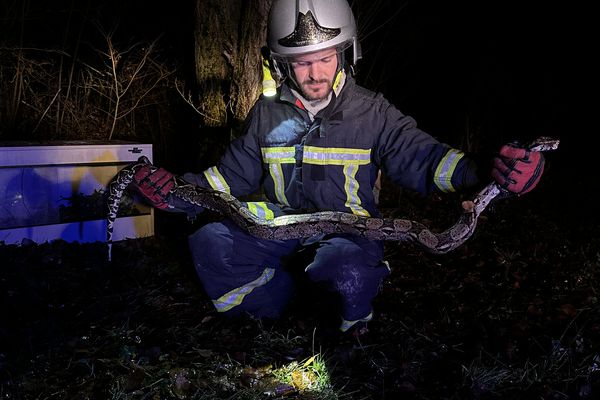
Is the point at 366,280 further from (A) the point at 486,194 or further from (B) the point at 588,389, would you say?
(B) the point at 588,389

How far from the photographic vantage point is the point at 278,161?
426 cm

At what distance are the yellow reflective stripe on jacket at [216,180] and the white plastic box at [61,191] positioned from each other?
2163 millimetres

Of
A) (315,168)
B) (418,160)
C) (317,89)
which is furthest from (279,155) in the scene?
(418,160)

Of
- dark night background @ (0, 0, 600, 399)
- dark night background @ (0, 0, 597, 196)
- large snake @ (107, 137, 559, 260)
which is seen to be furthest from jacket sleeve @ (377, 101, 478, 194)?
dark night background @ (0, 0, 597, 196)

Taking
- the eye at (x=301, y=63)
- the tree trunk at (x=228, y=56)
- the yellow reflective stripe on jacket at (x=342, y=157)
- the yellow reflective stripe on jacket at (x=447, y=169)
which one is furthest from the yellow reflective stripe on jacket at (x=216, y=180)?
the yellow reflective stripe on jacket at (x=447, y=169)

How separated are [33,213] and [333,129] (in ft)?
13.1

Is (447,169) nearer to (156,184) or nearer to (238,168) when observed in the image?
(238,168)

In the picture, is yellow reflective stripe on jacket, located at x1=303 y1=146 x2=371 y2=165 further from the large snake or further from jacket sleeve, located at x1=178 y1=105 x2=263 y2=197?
jacket sleeve, located at x1=178 y1=105 x2=263 y2=197

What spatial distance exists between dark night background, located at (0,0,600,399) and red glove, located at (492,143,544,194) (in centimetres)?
529

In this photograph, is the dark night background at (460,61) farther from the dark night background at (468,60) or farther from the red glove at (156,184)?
the red glove at (156,184)

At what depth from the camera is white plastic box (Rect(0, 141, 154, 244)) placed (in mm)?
5742

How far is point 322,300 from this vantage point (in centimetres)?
441

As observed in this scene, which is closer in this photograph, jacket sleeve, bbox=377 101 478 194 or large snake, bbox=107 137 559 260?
jacket sleeve, bbox=377 101 478 194

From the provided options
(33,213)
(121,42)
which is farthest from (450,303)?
(121,42)
